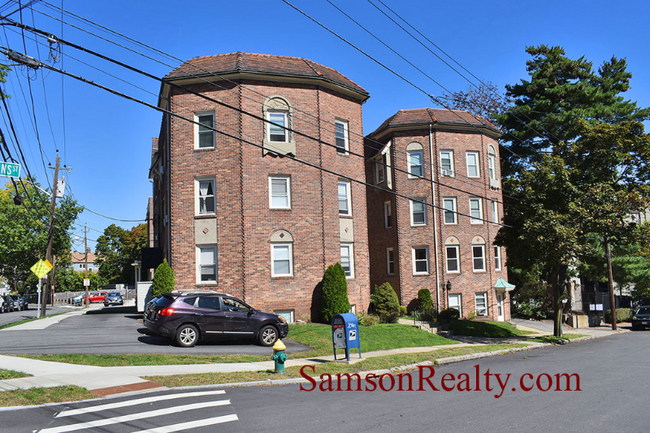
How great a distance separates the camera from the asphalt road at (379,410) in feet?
24.5

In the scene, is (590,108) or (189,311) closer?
(189,311)

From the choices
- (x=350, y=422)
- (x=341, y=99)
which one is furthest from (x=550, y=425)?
(x=341, y=99)

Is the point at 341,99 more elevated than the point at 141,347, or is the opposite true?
the point at 341,99

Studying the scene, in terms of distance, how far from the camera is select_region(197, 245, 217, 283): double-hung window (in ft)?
69.8

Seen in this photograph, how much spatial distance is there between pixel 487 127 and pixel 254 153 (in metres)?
17.6

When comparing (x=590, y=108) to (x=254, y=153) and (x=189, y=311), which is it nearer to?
(x=254, y=153)

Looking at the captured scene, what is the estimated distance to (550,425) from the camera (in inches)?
296

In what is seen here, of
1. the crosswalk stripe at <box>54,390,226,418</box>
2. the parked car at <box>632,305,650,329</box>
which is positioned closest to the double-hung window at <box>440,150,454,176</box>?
the parked car at <box>632,305,650,329</box>

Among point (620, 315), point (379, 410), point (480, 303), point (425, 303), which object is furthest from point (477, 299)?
point (379, 410)

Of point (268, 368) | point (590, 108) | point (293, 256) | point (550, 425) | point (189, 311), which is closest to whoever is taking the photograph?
point (550, 425)

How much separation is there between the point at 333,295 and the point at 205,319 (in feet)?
22.0

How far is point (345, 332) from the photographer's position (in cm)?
1377

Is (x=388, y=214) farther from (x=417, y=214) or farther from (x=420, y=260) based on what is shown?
(x=420, y=260)

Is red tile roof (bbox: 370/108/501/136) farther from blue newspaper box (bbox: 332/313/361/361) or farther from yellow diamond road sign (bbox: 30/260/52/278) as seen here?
yellow diamond road sign (bbox: 30/260/52/278)
